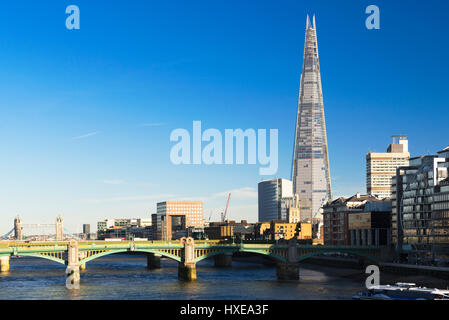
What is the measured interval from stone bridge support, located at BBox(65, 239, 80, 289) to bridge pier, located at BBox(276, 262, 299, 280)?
43.4 metres

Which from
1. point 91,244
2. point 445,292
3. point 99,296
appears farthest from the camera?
point 91,244

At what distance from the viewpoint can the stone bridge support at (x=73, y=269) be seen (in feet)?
388

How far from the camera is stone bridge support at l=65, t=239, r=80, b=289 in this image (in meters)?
118

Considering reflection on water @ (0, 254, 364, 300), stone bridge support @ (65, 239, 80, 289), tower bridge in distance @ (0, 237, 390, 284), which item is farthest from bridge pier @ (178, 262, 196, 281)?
stone bridge support @ (65, 239, 80, 289)

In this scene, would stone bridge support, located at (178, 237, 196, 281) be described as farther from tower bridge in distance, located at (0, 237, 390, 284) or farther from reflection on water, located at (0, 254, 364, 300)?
reflection on water, located at (0, 254, 364, 300)

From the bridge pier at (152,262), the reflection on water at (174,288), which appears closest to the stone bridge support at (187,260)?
→ the reflection on water at (174,288)

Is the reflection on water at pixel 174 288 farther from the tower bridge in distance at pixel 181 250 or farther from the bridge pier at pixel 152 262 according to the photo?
the bridge pier at pixel 152 262

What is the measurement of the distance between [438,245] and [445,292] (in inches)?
1932

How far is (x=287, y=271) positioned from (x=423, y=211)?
3478cm
